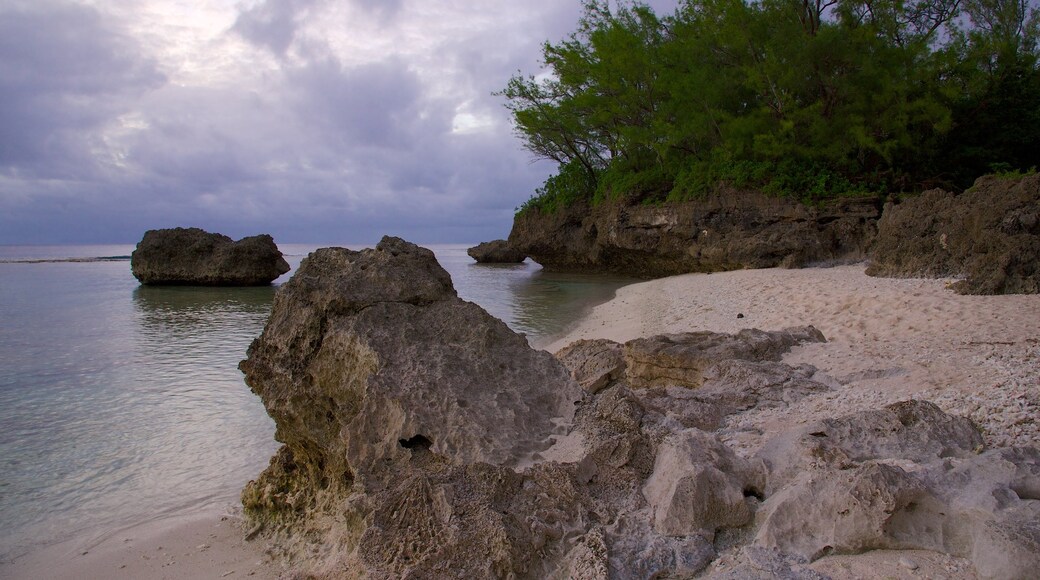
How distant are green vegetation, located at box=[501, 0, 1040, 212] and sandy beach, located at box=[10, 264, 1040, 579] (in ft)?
33.6

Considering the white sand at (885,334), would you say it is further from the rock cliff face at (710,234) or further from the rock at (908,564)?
the rock cliff face at (710,234)

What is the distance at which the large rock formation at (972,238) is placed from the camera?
27.3 feet

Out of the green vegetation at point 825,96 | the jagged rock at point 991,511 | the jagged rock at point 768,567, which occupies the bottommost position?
the jagged rock at point 768,567

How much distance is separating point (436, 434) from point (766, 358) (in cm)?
352

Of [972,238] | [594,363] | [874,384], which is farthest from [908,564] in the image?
[972,238]

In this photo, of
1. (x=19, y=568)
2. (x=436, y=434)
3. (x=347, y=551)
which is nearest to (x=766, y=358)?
(x=436, y=434)

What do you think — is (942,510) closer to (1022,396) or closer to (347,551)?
(1022,396)

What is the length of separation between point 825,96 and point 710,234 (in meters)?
5.37

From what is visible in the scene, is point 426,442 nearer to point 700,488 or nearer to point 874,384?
point 700,488

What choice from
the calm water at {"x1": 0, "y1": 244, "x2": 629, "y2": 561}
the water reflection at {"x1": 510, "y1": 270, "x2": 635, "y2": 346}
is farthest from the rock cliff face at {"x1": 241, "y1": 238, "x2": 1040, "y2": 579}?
the water reflection at {"x1": 510, "y1": 270, "x2": 635, "y2": 346}

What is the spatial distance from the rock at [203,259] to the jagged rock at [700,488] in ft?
81.0

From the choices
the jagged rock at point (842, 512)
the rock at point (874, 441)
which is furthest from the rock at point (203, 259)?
the jagged rock at point (842, 512)

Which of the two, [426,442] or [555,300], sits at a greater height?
[426,442]

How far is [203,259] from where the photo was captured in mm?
24641
